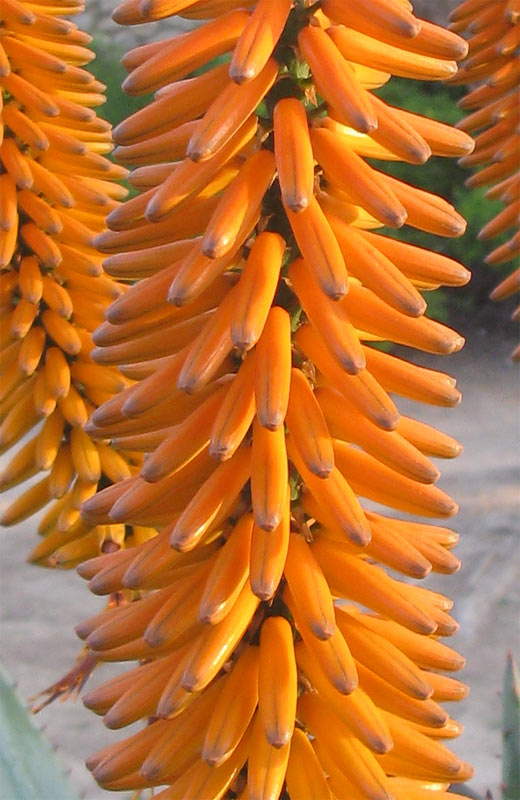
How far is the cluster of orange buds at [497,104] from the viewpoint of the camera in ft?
4.75

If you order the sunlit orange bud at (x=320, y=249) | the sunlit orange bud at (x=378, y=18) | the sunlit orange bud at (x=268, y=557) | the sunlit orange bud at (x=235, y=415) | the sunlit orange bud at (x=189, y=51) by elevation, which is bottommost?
the sunlit orange bud at (x=268, y=557)

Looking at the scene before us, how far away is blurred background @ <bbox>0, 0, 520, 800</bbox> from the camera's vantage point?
13.7ft

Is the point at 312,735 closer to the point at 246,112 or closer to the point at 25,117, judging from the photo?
the point at 246,112

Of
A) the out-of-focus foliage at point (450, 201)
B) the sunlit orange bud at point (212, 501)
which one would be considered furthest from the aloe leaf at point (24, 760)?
the out-of-focus foliage at point (450, 201)

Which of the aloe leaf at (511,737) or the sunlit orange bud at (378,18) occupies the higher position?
the sunlit orange bud at (378,18)

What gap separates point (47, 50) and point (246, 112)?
28.8 inches

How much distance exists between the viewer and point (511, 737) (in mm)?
1365

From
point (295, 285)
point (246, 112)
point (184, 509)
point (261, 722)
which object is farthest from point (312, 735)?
point (246, 112)

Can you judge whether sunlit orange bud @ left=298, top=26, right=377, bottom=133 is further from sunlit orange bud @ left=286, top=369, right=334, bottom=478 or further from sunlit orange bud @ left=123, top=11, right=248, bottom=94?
sunlit orange bud @ left=286, top=369, right=334, bottom=478

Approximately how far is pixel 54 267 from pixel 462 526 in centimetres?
411

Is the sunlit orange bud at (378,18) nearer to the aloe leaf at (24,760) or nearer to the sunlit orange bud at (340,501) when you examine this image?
the sunlit orange bud at (340,501)

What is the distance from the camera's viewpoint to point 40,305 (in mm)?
1573

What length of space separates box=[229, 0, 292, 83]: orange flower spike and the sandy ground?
297 centimetres

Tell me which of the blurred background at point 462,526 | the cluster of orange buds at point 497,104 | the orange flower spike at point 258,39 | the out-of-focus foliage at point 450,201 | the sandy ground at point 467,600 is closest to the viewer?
the orange flower spike at point 258,39
